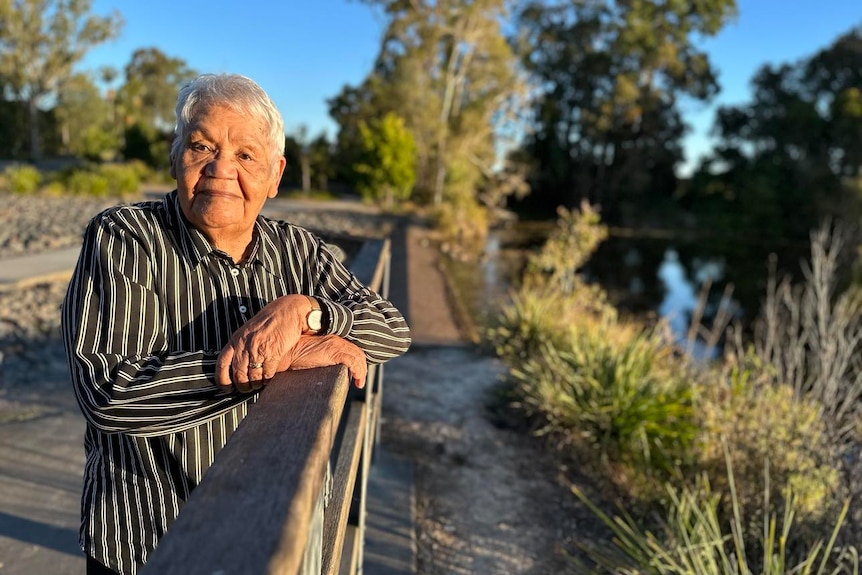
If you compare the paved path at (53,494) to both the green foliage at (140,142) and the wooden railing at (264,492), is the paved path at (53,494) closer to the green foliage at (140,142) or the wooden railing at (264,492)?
the wooden railing at (264,492)

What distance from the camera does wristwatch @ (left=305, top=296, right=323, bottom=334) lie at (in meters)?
1.17

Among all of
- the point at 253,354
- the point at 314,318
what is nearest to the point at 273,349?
the point at 253,354

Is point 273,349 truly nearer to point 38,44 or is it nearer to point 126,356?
point 126,356

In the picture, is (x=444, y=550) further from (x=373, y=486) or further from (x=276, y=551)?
(x=276, y=551)

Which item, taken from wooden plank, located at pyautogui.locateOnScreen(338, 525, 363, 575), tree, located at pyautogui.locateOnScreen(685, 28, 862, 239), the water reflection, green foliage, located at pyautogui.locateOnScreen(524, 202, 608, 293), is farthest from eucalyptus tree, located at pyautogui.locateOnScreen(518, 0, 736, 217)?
wooden plank, located at pyautogui.locateOnScreen(338, 525, 363, 575)

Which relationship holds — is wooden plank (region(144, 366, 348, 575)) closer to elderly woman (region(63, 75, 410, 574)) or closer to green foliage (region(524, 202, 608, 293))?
elderly woman (region(63, 75, 410, 574))

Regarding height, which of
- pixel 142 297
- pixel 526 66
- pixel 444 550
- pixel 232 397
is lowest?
pixel 444 550

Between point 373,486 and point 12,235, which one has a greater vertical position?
point 12,235

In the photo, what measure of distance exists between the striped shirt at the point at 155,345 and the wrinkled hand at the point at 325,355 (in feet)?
0.14

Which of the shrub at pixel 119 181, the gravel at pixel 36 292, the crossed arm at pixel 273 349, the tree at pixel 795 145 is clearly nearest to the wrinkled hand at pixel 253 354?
the crossed arm at pixel 273 349

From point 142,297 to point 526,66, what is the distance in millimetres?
38685

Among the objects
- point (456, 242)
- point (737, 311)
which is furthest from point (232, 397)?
point (456, 242)

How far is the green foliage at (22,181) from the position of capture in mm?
17391

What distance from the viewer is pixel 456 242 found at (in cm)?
1827
